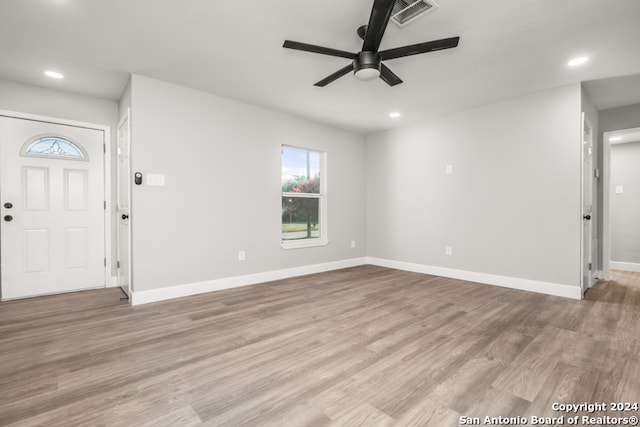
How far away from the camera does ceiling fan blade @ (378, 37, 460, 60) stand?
2.04m

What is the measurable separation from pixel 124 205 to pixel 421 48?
3.70 m

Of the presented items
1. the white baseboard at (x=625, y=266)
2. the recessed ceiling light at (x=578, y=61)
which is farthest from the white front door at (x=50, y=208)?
the white baseboard at (x=625, y=266)

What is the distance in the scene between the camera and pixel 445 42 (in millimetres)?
2039

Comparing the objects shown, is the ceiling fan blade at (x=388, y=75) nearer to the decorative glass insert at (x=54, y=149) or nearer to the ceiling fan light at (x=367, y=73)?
the ceiling fan light at (x=367, y=73)

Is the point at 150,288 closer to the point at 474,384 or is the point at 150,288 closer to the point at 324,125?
the point at 474,384

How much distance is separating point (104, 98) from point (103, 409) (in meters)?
3.91

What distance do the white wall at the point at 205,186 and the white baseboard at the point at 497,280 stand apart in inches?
63.8

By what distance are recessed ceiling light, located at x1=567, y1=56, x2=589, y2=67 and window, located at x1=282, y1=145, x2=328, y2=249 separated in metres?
3.32

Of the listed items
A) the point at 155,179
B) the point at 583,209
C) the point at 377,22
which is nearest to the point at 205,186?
the point at 155,179

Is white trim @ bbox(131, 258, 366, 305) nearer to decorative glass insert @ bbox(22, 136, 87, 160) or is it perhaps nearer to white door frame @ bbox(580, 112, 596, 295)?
decorative glass insert @ bbox(22, 136, 87, 160)

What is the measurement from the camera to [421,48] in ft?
6.90

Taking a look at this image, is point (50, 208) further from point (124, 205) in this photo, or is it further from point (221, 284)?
point (221, 284)

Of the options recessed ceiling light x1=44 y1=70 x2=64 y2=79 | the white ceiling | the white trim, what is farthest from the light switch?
recessed ceiling light x1=44 y1=70 x2=64 y2=79

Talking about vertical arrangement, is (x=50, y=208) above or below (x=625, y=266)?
above
